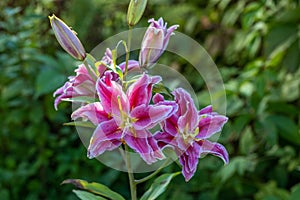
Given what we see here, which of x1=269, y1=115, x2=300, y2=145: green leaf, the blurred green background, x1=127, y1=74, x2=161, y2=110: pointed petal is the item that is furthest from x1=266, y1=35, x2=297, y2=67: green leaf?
x1=127, y1=74, x2=161, y2=110: pointed petal

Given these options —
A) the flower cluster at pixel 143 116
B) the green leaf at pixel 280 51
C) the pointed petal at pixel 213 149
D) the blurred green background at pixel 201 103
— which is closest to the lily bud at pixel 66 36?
the flower cluster at pixel 143 116

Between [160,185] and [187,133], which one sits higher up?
[187,133]

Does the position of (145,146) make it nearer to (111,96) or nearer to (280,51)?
(111,96)

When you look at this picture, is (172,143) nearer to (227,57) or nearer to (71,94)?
(71,94)

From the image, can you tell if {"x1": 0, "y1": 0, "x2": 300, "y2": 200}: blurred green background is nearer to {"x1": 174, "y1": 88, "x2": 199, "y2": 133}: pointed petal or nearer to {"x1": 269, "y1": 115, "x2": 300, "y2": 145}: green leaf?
{"x1": 269, "y1": 115, "x2": 300, "y2": 145}: green leaf

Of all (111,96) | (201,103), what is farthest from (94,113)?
(201,103)

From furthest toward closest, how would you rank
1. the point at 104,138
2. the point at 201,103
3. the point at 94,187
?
the point at 201,103, the point at 94,187, the point at 104,138
